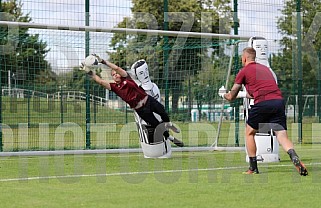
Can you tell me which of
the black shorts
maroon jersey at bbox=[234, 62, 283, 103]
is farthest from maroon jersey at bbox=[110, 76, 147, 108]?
the black shorts

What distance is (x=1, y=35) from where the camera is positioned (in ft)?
50.4

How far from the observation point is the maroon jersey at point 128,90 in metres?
12.5

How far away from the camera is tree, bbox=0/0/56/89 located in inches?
640

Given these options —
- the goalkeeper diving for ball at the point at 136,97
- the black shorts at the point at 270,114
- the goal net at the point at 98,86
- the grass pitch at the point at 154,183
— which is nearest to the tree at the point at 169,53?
the goal net at the point at 98,86

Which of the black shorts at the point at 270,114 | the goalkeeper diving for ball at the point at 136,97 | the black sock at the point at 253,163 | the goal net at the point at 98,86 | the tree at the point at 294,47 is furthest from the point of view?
the tree at the point at 294,47

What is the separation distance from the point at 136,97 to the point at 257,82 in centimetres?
315

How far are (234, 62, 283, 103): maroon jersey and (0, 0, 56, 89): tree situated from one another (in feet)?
23.4

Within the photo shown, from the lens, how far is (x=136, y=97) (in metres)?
12.6

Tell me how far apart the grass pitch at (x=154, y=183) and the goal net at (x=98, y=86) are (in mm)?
3530

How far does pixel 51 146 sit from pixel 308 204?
10530 mm

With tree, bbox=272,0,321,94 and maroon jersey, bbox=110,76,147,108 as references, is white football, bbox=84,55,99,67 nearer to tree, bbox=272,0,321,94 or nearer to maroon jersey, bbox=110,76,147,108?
maroon jersey, bbox=110,76,147,108

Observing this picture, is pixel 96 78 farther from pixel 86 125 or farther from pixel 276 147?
pixel 86 125

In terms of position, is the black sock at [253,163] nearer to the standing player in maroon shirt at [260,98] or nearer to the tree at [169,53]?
the standing player in maroon shirt at [260,98]

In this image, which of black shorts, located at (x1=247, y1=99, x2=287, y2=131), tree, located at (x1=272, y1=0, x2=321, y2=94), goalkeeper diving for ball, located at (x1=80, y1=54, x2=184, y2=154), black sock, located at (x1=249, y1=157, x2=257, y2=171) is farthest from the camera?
tree, located at (x1=272, y1=0, x2=321, y2=94)
